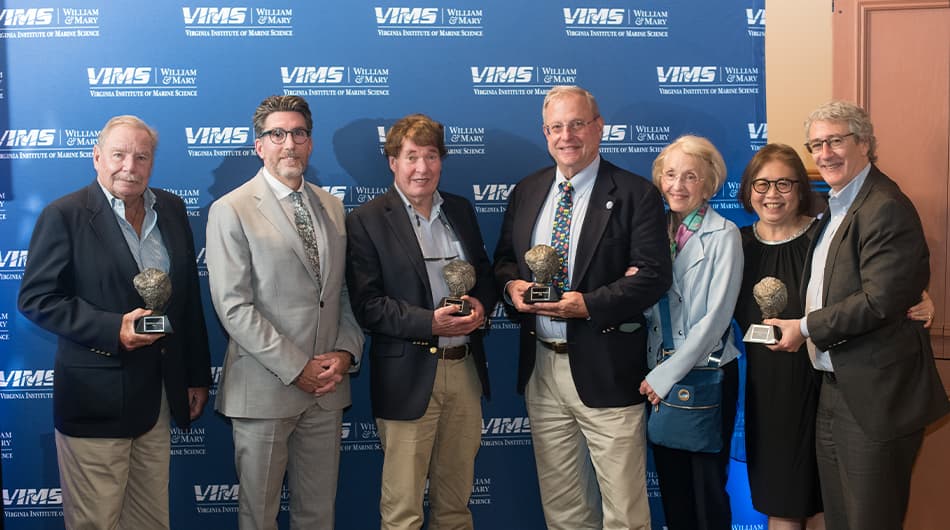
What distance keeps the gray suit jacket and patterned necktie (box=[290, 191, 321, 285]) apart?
0.03 meters

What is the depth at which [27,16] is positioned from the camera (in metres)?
3.96

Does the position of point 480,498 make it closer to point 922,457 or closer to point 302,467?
point 302,467

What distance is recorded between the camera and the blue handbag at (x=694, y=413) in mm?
3062

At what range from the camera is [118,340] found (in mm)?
2959

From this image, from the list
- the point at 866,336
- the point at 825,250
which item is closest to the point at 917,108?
the point at 825,250

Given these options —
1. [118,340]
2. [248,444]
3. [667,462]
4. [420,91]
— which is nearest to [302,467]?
[248,444]

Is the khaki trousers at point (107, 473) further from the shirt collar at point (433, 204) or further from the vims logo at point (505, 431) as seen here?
the vims logo at point (505, 431)

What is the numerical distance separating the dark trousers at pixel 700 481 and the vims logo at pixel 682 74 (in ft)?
5.49

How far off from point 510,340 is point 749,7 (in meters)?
2.21

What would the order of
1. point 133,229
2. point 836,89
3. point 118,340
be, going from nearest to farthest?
point 118,340 → point 133,229 → point 836,89

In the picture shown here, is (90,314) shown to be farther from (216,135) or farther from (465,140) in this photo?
(465,140)

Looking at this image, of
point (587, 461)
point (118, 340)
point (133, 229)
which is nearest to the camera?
point (118, 340)

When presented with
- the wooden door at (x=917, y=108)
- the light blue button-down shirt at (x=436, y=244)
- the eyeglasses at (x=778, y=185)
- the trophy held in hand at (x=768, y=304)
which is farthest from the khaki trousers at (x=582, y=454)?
the wooden door at (x=917, y=108)

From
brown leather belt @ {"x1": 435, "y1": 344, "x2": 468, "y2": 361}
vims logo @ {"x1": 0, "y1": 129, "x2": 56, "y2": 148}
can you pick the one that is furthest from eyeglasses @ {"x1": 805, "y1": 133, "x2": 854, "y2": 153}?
vims logo @ {"x1": 0, "y1": 129, "x2": 56, "y2": 148}
